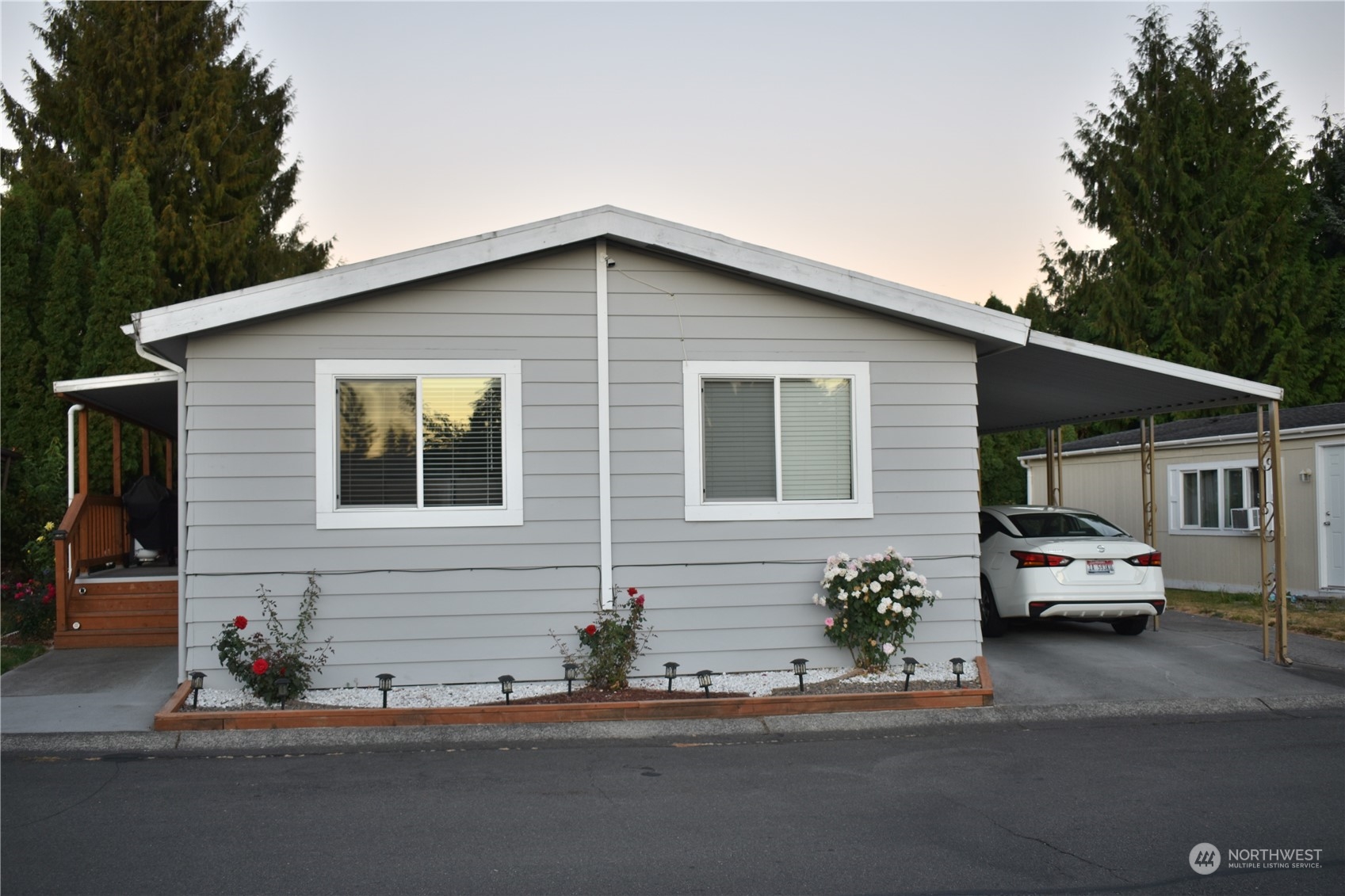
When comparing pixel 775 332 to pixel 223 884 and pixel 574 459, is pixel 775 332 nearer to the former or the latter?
pixel 574 459

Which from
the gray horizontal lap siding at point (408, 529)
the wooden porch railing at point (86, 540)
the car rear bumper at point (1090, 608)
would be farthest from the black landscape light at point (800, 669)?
the wooden porch railing at point (86, 540)

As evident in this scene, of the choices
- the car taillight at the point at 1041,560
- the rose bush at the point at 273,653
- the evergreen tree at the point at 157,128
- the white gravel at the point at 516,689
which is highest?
the evergreen tree at the point at 157,128

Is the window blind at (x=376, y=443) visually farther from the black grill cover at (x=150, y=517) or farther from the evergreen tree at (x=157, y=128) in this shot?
the evergreen tree at (x=157, y=128)

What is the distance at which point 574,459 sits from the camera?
9211 mm

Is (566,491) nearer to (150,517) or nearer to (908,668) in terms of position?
(908,668)

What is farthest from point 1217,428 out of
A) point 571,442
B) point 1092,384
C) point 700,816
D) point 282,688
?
point 282,688

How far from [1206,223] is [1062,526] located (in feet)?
70.1

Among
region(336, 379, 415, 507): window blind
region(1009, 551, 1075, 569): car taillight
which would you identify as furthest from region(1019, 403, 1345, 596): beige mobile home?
region(336, 379, 415, 507): window blind

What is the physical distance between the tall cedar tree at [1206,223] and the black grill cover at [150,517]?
78.7 ft

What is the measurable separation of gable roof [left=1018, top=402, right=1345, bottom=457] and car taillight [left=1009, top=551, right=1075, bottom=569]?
5797 mm

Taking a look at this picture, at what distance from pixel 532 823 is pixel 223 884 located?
152cm

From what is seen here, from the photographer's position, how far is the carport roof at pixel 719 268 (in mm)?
8523

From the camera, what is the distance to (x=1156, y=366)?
959 cm

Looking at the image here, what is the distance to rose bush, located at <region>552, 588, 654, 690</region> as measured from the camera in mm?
8734
